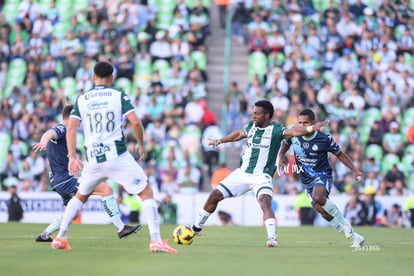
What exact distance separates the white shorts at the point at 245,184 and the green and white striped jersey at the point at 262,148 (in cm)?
10

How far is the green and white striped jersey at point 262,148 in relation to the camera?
17.2 metres

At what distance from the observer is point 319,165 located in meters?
18.3

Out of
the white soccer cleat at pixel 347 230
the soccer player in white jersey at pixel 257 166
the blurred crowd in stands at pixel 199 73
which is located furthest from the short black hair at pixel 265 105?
the blurred crowd in stands at pixel 199 73

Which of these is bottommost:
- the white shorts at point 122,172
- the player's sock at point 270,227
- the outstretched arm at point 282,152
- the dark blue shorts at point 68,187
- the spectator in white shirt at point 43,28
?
the player's sock at point 270,227

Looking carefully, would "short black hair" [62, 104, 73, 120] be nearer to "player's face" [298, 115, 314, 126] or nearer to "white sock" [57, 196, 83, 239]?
"white sock" [57, 196, 83, 239]

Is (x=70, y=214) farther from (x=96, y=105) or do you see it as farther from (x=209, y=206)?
(x=209, y=206)

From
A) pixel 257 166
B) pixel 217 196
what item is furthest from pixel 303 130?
pixel 217 196

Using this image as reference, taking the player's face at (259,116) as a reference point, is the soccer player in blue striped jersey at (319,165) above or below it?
below

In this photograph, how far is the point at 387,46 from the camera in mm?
33906

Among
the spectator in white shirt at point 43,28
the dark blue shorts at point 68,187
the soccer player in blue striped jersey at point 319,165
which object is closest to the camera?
the dark blue shorts at point 68,187

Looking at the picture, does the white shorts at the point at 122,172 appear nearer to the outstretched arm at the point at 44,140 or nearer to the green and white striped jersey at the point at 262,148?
the outstretched arm at the point at 44,140

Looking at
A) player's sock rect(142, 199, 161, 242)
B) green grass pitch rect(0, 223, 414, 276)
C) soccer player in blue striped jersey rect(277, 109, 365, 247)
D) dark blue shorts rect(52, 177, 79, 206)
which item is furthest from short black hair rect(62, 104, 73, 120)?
soccer player in blue striped jersey rect(277, 109, 365, 247)

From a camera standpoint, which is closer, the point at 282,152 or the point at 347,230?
the point at 347,230

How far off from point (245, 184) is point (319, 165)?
176cm
